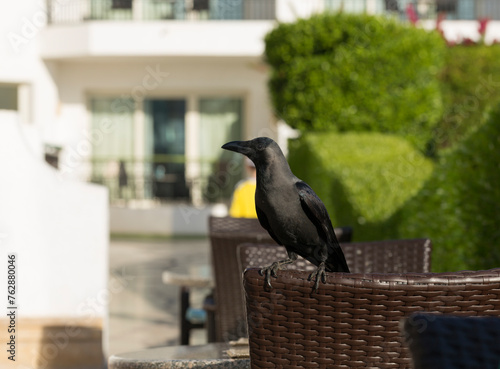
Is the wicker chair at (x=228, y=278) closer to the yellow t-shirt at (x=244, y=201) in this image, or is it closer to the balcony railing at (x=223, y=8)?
the yellow t-shirt at (x=244, y=201)

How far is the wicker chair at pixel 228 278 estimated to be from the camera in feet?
12.7

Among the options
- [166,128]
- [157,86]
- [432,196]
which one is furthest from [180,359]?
[166,128]

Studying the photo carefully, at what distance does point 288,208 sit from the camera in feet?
6.63

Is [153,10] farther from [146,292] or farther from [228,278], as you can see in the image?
[228,278]

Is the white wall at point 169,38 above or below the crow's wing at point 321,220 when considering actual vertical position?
above

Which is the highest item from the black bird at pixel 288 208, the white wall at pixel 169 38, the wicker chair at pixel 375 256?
the white wall at pixel 169 38

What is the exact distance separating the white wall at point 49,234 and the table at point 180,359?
2200mm

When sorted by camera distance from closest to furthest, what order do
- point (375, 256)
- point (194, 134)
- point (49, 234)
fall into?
point (375, 256) < point (49, 234) < point (194, 134)

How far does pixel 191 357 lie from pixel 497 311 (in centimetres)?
116

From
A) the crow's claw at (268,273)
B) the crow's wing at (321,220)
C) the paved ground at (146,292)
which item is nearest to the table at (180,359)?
the crow's wing at (321,220)

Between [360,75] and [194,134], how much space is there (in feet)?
33.4

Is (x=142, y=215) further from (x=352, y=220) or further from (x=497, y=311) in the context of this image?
(x=497, y=311)

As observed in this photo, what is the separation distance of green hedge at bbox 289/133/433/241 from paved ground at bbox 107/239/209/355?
130cm

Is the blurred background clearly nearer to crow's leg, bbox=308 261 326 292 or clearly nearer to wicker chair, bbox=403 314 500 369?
crow's leg, bbox=308 261 326 292
